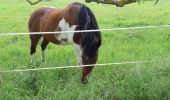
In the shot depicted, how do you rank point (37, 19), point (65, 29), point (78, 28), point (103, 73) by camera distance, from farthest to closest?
1. point (37, 19)
2. point (65, 29)
3. point (78, 28)
4. point (103, 73)

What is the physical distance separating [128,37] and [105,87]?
5528 mm

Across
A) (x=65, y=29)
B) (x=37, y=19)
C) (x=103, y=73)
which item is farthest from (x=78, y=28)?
(x=37, y=19)

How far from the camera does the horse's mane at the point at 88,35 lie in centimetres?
650

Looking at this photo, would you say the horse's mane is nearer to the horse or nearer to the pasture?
the horse

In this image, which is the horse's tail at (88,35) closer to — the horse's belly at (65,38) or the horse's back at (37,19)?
the horse's belly at (65,38)

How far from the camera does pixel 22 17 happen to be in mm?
16062

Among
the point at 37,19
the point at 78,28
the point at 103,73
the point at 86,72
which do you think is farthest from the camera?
the point at 37,19

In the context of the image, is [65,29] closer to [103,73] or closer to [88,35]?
[88,35]

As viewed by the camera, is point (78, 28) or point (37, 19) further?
point (37, 19)

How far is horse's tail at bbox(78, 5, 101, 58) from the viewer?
21.3 ft

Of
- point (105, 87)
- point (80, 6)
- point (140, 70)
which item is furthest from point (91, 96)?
point (80, 6)

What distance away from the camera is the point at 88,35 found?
6488 millimetres

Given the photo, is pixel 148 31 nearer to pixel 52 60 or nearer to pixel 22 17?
pixel 52 60

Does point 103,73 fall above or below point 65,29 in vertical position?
below
